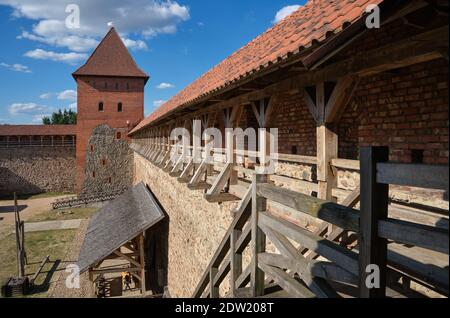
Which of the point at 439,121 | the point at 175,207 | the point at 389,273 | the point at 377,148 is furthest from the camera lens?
the point at 175,207

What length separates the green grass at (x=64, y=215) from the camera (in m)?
22.4

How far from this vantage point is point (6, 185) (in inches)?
1205

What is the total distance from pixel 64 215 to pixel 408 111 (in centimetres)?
2378

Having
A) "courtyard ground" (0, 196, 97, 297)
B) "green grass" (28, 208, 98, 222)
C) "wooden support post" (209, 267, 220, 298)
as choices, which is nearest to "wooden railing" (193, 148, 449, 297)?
"wooden support post" (209, 267, 220, 298)

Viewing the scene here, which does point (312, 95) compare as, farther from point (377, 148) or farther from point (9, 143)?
point (9, 143)

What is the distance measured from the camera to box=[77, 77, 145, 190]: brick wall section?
30.2 m

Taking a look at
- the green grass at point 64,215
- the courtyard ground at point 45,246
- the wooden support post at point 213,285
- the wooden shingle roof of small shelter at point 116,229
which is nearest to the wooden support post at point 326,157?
the wooden support post at point 213,285

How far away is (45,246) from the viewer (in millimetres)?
16719

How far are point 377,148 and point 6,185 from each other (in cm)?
3514

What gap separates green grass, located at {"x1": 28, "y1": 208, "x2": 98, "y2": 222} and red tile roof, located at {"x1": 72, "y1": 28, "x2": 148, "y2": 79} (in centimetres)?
1235

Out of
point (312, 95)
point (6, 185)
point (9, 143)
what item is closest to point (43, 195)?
point (6, 185)

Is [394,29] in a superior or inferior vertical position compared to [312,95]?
superior

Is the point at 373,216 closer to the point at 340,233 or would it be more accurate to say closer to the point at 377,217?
the point at 377,217

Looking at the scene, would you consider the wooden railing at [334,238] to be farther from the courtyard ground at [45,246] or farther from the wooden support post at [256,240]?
the courtyard ground at [45,246]
